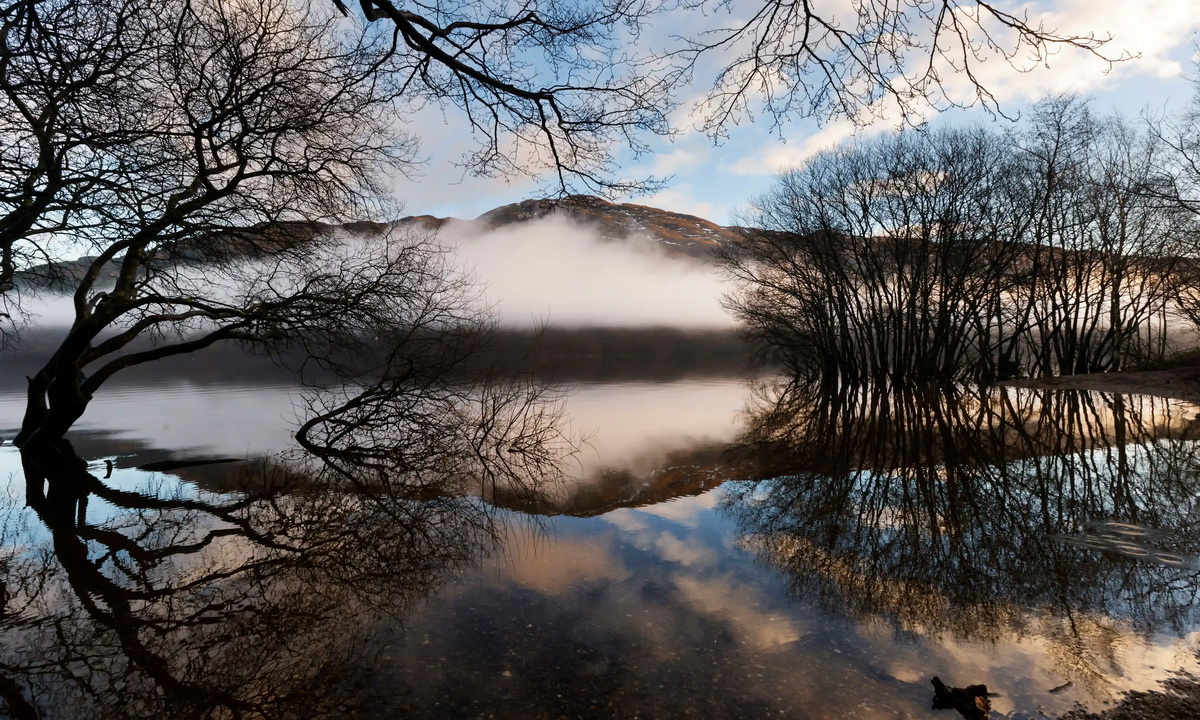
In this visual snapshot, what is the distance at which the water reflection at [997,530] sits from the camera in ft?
15.3

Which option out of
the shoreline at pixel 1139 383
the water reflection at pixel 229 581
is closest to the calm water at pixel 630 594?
the water reflection at pixel 229 581

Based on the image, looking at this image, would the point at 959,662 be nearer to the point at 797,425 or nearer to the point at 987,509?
the point at 987,509

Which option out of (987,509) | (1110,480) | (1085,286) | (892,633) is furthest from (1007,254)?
(892,633)

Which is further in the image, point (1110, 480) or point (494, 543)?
point (1110, 480)

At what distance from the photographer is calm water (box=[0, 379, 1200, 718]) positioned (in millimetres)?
3865

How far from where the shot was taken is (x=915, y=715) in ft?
11.5

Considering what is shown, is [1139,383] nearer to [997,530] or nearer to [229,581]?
[997,530]

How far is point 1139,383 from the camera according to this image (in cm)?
2661

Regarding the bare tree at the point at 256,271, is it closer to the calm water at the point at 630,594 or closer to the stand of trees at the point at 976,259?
the calm water at the point at 630,594

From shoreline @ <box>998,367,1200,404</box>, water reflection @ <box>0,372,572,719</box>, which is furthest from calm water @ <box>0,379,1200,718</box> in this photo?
shoreline @ <box>998,367,1200,404</box>

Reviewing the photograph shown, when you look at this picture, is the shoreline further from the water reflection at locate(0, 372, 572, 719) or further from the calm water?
the water reflection at locate(0, 372, 572, 719)

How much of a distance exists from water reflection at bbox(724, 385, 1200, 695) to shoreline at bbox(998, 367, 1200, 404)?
1208 centimetres

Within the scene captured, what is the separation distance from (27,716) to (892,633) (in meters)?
5.87

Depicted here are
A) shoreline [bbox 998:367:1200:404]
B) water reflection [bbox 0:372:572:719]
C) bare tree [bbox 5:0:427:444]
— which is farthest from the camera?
shoreline [bbox 998:367:1200:404]
